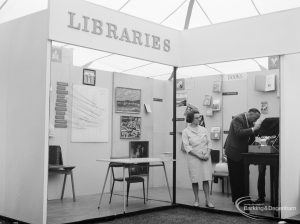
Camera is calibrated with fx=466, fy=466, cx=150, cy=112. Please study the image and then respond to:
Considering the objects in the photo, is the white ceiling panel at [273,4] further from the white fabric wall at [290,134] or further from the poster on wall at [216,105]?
the white fabric wall at [290,134]

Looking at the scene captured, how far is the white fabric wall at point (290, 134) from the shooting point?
6156mm

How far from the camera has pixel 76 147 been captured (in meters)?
8.28

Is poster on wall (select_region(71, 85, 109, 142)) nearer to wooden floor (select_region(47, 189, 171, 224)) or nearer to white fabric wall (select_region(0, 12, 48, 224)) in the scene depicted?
wooden floor (select_region(47, 189, 171, 224))

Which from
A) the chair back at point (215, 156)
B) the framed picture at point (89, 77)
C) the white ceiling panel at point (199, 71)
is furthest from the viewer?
the white ceiling panel at point (199, 71)

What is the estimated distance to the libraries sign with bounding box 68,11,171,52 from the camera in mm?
5830

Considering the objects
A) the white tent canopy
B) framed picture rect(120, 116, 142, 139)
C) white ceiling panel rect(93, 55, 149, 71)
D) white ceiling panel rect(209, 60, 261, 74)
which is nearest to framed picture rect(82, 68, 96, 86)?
framed picture rect(120, 116, 142, 139)

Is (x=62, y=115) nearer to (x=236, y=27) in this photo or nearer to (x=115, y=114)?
(x=115, y=114)

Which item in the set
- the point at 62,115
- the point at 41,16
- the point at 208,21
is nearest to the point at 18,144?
the point at 41,16

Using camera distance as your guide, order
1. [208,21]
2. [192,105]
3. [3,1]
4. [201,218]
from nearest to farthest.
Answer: [201,218] → [192,105] → [3,1] → [208,21]

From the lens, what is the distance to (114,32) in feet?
20.8

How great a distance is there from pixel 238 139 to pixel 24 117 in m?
3.39

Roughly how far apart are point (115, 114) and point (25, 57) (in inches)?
133

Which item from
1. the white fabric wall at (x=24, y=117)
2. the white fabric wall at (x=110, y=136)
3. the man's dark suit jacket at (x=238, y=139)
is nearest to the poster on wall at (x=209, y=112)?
the white fabric wall at (x=110, y=136)

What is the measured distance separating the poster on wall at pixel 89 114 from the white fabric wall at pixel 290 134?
3651 millimetres
